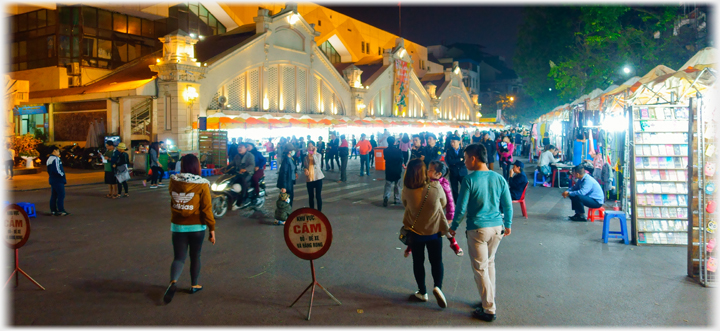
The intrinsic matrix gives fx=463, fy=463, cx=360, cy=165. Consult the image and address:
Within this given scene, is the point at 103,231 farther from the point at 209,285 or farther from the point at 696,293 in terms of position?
the point at 696,293

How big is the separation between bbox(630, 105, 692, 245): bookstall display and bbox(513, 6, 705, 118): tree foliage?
40.8ft

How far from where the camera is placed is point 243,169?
10.3 m

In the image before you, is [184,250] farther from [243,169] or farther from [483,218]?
[243,169]

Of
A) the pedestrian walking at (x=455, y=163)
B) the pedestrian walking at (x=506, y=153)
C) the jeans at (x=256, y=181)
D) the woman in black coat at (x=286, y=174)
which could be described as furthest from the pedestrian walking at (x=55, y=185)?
the pedestrian walking at (x=506, y=153)

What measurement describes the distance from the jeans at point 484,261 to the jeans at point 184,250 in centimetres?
299

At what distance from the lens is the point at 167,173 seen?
61.4 ft

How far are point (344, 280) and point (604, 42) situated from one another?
19.9 metres

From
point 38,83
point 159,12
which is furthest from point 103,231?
point 159,12

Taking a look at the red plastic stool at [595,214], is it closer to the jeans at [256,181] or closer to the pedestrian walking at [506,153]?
the pedestrian walking at [506,153]

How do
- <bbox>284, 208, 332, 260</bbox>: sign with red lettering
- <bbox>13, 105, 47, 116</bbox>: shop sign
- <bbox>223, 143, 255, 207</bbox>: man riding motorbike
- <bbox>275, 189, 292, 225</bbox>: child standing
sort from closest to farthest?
1. <bbox>284, 208, 332, 260</bbox>: sign with red lettering
2. <bbox>275, 189, 292, 225</bbox>: child standing
3. <bbox>223, 143, 255, 207</bbox>: man riding motorbike
4. <bbox>13, 105, 47, 116</bbox>: shop sign

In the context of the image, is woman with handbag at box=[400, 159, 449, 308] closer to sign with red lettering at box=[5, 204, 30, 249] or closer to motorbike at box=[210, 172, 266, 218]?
sign with red lettering at box=[5, 204, 30, 249]

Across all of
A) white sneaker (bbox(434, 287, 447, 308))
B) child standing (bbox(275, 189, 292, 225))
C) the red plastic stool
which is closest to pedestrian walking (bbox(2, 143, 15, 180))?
child standing (bbox(275, 189, 292, 225))

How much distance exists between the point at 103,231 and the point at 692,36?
20351 millimetres

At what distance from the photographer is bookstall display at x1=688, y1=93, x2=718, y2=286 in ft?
18.7
